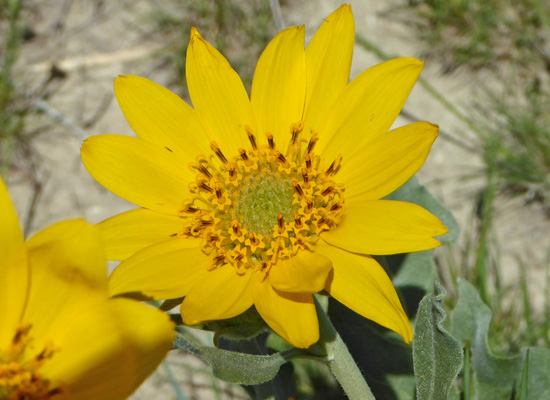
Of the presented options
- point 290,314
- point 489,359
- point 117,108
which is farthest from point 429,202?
point 117,108

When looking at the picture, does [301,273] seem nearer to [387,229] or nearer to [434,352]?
[387,229]

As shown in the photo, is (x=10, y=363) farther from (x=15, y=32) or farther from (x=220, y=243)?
(x=15, y=32)

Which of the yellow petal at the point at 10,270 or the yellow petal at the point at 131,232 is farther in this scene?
the yellow petal at the point at 131,232

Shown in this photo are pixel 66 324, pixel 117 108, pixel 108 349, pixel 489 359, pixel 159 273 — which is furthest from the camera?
pixel 117 108

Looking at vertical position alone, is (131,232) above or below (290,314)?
above

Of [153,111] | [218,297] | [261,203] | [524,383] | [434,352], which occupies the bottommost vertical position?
[524,383]

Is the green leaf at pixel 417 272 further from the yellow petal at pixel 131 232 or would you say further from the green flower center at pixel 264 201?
the yellow petal at pixel 131 232

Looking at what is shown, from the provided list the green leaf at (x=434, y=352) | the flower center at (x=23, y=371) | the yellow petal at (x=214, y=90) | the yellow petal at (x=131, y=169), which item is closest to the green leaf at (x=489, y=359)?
the green leaf at (x=434, y=352)

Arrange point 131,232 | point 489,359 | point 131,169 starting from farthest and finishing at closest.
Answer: point 489,359 → point 131,169 → point 131,232

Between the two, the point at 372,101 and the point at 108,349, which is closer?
the point at 108,349
